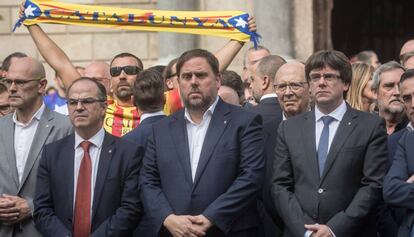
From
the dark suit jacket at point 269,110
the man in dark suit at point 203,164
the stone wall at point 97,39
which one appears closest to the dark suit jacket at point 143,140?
the man in dark suit at point 203,164

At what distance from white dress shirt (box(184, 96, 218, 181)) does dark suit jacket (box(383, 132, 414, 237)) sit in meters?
1.34

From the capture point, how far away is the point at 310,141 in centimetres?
827

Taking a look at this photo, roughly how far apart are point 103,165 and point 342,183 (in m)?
1.74

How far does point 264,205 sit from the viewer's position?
880cm

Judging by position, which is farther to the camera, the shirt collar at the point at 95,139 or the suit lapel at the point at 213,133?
the shirt collar at the point at 95,139

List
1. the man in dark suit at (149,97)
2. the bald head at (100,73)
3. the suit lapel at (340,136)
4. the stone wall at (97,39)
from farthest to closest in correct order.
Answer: the stone wall at (97,39), the bald head at (100,73), the man in dark suit at (149,97), the suit lapel at (340,136)

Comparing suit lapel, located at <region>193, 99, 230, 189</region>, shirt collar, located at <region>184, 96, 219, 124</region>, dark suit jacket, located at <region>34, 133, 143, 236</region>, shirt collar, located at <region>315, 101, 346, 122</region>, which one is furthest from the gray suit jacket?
shirt collar, located at <region>315, 101, 346, 122</region>

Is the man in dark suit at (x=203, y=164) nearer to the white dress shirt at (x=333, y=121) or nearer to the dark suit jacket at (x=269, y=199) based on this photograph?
the dark suit jacket at (x=269, y=199)

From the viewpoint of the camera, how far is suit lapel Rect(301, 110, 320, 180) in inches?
322

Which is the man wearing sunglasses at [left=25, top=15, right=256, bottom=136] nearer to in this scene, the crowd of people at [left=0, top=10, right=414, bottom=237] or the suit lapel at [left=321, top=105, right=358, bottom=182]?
the crowd of people at [left=0, top=10, right=414, bottom=237]

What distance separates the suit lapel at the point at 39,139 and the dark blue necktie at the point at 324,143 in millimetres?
2131

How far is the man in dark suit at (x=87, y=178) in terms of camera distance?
8484 millimetres

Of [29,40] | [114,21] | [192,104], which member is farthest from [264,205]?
[29,40]

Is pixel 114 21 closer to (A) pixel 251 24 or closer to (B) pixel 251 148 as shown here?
(A) pixel 251 24
